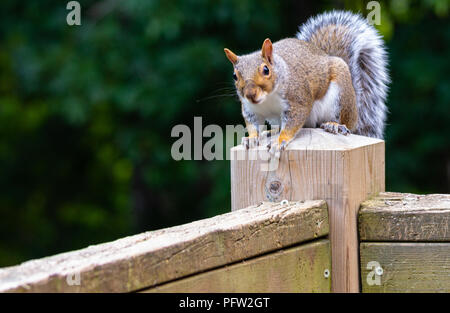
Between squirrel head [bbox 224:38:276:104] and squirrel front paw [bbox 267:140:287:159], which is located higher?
squirrel head [bbox 224:38:276:104]

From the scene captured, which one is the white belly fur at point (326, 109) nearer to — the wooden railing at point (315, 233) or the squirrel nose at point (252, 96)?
the squirrel nose at point (252, 96)

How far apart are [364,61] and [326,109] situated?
0.24 meters

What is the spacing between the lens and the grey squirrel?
5.43ft

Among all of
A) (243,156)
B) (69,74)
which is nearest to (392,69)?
(69,74)

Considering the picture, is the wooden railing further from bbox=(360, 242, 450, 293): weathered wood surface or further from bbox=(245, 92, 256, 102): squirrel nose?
bbox=(245, 92, 256, 102): squirrel nose

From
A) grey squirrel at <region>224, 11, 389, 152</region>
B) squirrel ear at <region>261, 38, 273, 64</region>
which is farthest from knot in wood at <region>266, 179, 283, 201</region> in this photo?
squirrel ear at <region>261, 38, 273, 64</region>

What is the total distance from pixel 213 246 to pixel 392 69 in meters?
3.19

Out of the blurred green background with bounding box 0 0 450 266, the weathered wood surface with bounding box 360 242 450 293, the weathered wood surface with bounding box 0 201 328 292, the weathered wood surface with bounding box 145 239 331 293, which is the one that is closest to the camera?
the weathered wood surface with bounding box 0 201 328 292

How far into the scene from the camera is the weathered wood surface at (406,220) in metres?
1.06

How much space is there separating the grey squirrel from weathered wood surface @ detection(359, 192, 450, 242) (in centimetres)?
40

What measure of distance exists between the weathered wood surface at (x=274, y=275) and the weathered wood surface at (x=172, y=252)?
1 cm

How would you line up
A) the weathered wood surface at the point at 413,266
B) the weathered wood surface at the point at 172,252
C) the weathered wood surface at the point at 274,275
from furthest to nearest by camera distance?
the weathered wood surface at the point at 413,266, the weathered wood surface at the point at 274,275, the weathered wood surface at the point at 172,252

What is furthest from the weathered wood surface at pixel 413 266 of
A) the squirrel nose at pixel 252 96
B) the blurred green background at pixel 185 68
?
the blurred green background at pixel 185 68
